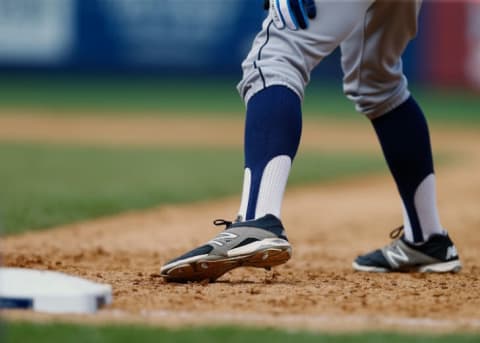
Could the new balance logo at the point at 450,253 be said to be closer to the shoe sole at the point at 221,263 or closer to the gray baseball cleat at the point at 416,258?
the gray baseball cleat at the point at 416,258

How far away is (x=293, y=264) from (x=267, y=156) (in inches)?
32.9

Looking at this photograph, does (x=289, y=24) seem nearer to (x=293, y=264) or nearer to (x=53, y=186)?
(x=293, y=264)

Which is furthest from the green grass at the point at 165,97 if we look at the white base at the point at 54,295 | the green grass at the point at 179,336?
the green grass at the point at 179,336

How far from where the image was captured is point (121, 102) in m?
13.6

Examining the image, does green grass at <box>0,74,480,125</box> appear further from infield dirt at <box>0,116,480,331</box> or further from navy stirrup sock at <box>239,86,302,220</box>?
navy stirrup sock at <box>239,86,302,220</box>

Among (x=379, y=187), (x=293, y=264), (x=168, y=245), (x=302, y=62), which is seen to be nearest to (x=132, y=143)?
(x=379, y=187)

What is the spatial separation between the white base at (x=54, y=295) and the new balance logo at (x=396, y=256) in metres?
1.23

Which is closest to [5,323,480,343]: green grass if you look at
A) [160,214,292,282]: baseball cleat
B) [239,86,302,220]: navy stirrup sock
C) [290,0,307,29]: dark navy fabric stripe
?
[160,214,292,282]: baseball cleat

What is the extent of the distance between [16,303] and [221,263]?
0.59 metres

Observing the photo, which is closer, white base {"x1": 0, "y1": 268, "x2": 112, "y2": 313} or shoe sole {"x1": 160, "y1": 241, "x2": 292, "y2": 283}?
white base {"x1": 0, "y1": 268, "x2": 112, "y2": 313}

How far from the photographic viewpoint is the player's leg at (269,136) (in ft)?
8.41

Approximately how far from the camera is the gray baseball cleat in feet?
10.4

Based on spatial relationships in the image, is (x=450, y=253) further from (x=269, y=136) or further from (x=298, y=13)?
(x=298, y=13)

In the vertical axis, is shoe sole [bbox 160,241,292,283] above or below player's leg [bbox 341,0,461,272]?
below
